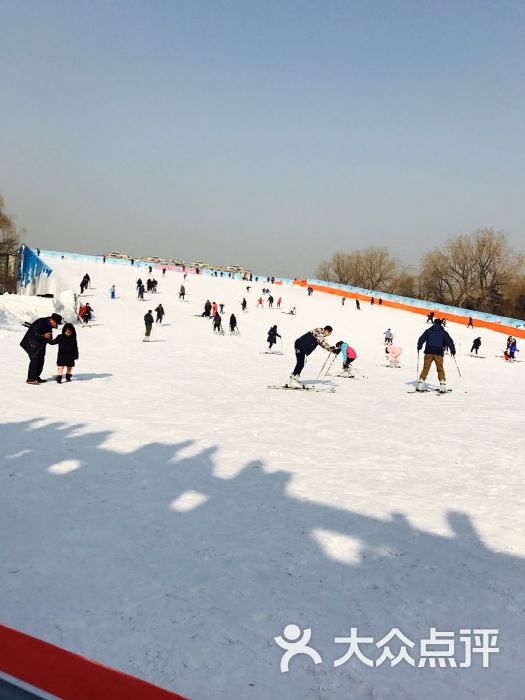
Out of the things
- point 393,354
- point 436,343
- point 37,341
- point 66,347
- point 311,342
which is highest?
point 436,343

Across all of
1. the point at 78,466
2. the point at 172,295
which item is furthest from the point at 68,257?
the point at 78,466

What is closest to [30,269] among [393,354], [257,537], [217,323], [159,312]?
[159,312]

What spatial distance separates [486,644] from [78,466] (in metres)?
4.00

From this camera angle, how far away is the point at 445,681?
2.29 metres

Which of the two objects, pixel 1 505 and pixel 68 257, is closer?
pixel 1 505

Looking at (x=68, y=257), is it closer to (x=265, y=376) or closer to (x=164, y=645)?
(x=265, y=376)

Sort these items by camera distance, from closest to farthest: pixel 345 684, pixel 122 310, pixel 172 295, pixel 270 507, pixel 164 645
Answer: pixel 345 684, pixel 164 645, pixel 270 507, pixel 122 310, pixel 172 295

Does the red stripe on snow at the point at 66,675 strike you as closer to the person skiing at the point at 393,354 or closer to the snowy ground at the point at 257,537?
the snowy ground at the point at 257,537

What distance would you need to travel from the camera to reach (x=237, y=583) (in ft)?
9.75

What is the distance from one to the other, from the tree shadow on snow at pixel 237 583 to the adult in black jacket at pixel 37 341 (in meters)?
5.06

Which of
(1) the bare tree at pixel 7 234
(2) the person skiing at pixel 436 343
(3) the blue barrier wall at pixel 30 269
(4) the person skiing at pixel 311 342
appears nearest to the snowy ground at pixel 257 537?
(4) the person skiing at pixel 311 342

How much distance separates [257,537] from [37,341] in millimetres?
7306

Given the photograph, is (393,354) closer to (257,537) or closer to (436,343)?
(436,343)

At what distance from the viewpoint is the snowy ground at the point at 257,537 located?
7.73 feet
